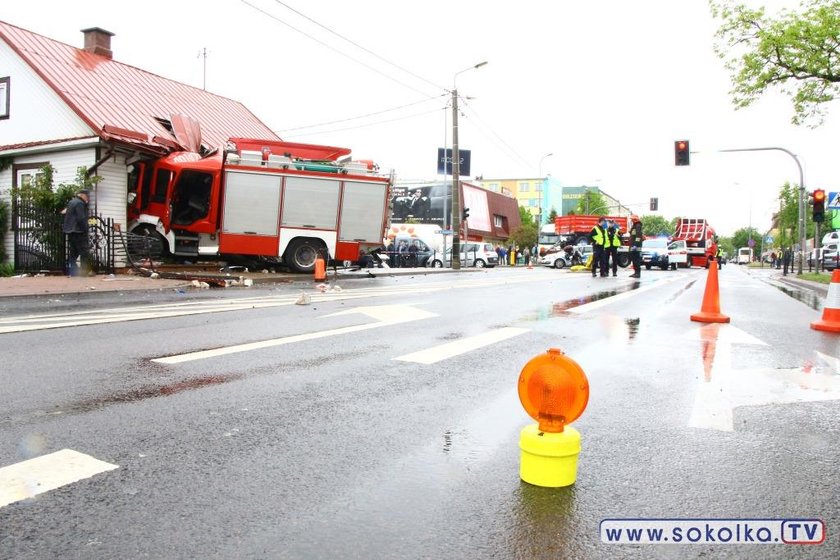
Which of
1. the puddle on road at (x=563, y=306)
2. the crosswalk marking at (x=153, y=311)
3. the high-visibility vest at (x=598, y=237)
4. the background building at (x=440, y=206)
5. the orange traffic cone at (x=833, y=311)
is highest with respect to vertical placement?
the background building at (x=440, y=206)

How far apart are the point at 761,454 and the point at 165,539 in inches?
115

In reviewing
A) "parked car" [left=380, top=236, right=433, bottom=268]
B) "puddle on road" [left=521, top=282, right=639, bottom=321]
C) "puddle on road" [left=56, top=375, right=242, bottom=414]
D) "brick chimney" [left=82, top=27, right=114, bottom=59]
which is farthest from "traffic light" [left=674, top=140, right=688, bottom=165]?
"puddle on road" [left=56, top=375, right=242, bottom=414]

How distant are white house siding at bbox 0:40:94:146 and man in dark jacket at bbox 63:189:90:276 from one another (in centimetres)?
397

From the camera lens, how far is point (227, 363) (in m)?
5.46

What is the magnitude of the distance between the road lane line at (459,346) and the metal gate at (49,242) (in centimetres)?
1283

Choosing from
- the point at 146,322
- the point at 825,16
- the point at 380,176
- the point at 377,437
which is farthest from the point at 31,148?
the point at 825,16

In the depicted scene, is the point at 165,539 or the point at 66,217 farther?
the point at 66,217

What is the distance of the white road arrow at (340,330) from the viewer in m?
5.77

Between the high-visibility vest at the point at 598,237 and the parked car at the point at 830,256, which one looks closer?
the high-visibility vest at the point at 598,237

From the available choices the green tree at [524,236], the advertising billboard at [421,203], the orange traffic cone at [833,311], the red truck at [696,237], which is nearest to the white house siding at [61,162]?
the orange traffic cone at [833,311]

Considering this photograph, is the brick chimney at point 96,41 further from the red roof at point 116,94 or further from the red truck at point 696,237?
the red truck at point 696,237

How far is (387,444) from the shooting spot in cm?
342

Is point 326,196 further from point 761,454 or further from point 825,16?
point 761,454

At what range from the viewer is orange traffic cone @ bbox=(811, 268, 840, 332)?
849cm
